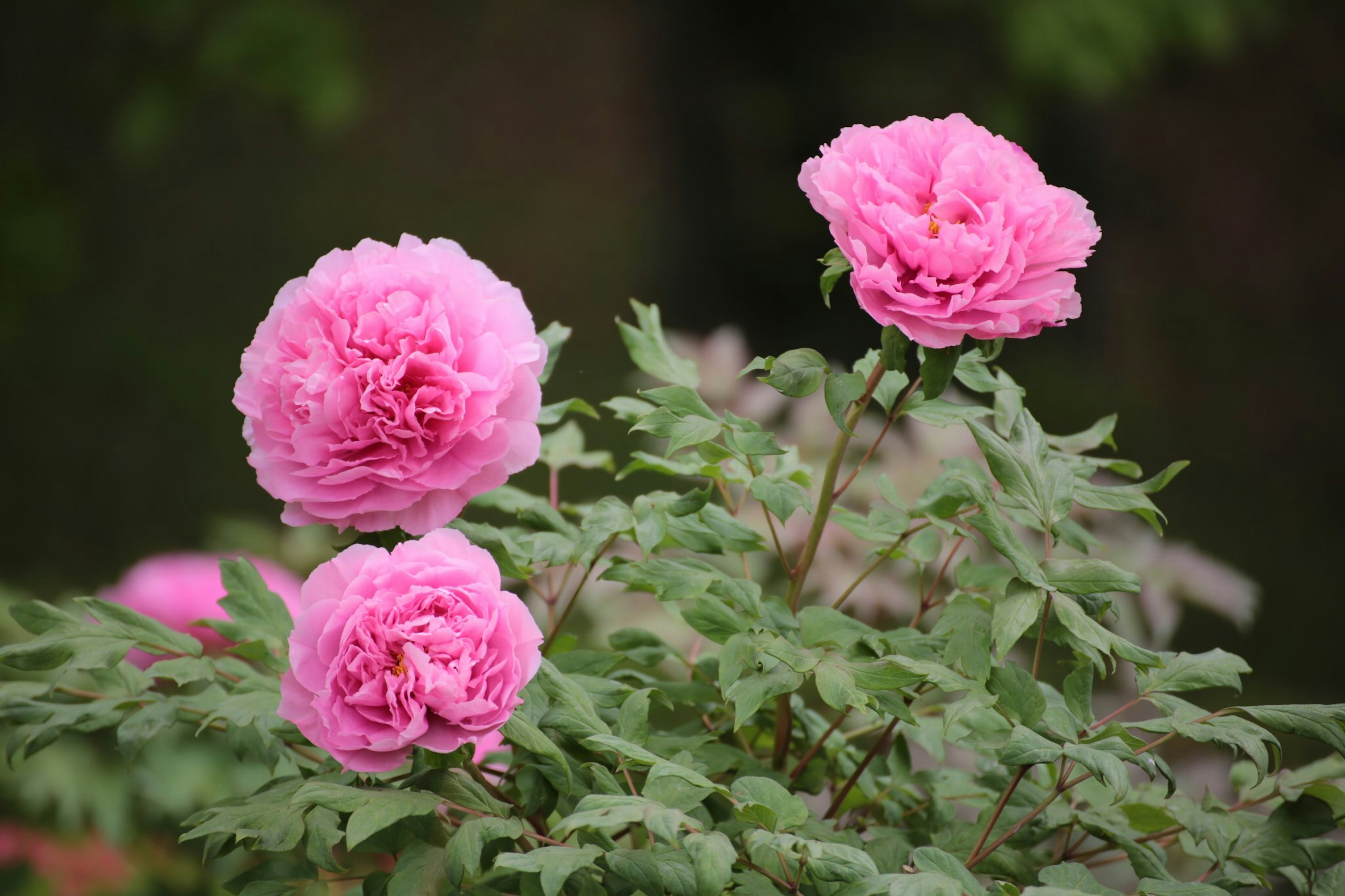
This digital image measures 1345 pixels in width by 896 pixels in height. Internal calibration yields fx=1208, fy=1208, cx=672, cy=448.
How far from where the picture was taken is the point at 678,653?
74 cm

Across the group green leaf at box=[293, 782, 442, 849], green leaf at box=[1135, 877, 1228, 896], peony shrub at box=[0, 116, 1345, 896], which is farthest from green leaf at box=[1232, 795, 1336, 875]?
green leaf at box=[293, 782, 442, 849]

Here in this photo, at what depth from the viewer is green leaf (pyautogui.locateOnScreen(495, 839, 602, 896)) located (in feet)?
1.57

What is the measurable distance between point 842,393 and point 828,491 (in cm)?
7

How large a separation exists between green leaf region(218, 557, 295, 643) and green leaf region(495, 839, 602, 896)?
249 mm

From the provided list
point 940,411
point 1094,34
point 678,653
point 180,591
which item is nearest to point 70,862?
point 180,591

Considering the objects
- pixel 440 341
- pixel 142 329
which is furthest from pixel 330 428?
pixel 142 329

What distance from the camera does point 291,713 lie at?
1.77 ft

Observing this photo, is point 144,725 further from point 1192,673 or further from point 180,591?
point 1192,673

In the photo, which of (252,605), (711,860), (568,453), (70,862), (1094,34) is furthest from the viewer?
(1094,34)

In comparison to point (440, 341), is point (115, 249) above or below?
below

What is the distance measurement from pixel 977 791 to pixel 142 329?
11.7 ft

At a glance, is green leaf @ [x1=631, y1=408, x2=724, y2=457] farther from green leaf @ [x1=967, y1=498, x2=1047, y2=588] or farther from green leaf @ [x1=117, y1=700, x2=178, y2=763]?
green leaf @ [x1=117, y1=700, x2=178, y2=763]

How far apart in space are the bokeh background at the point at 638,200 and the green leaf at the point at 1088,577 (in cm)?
217

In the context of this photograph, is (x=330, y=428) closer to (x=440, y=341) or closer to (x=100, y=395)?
(x=440, y=341)
